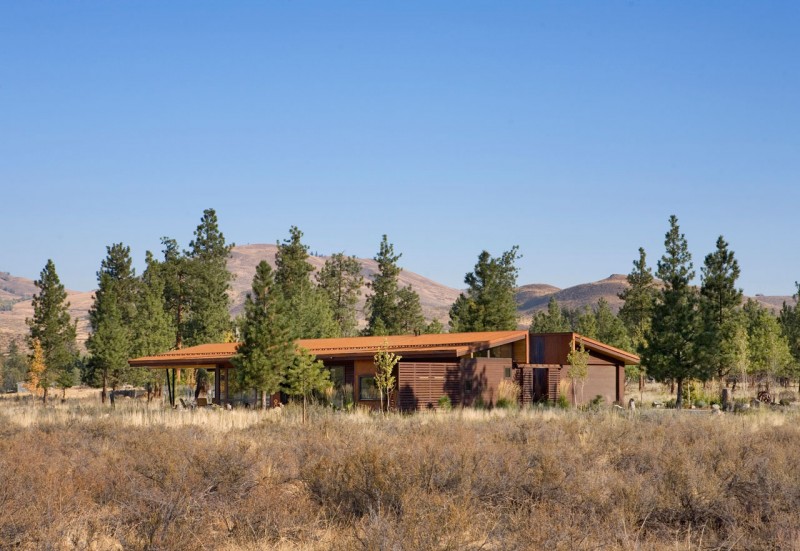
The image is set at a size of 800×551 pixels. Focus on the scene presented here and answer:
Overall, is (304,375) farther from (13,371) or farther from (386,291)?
(13,371)

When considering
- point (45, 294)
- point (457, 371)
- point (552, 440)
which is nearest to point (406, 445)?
point (552, 440)

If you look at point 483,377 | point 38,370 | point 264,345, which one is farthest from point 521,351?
point 38,370

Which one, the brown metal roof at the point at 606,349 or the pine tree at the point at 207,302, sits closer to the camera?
the brown metal roof at the point at 606,349

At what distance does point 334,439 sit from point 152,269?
5562 cm

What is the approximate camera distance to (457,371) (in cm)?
3800

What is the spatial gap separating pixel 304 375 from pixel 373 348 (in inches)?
159

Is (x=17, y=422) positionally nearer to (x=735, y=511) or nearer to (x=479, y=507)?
(x=479, y=507)

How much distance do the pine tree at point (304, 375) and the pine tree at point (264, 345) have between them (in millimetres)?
309

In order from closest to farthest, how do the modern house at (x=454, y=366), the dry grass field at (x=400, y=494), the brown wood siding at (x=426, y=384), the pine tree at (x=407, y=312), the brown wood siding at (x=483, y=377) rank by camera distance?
the dry grass field at (x=400, y=494)
the brown wood siding at (x=426, y=384)
the modern house at (x=454, y=366)
the brown wood siding at (x=483, y=377)
the pine tree at (x=407, y=312)

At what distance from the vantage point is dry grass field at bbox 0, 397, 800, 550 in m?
10.4

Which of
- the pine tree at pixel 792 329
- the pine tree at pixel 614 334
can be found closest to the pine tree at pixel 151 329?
the pine tree at pixel 614 334

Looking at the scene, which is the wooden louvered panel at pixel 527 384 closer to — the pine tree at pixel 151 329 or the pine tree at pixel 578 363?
the pine tree at pixel 578 363

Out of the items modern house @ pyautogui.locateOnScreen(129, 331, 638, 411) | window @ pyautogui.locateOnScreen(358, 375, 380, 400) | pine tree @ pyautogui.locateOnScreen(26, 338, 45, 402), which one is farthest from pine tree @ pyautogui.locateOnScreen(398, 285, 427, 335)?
window @ pyautogui.locateOnScreen(358, 375, 380, 400)

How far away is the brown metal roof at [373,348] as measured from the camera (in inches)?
1469
